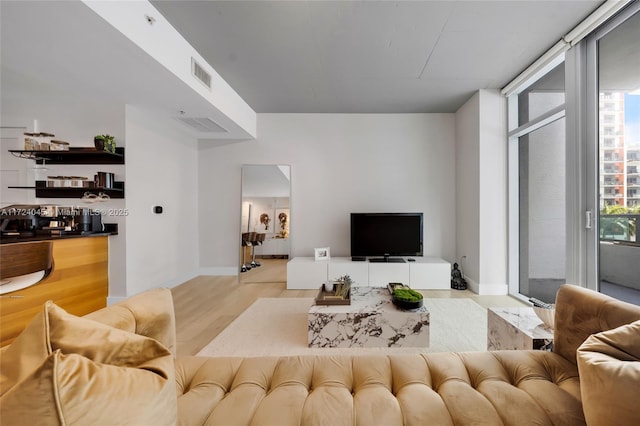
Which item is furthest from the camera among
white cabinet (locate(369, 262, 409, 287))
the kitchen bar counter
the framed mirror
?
the framed mirror

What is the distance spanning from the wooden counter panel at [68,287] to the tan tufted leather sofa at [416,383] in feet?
6.40

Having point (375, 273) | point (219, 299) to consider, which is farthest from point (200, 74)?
point (375, 273)

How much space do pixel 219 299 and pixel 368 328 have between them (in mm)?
2169

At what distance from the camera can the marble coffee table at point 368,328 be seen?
2127 mm

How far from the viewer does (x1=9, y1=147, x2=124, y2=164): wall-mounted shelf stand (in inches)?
117

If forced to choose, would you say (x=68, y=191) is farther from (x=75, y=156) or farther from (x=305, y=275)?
(x=305, y=275)

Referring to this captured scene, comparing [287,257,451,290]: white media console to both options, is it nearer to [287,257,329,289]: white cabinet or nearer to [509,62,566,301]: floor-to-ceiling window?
[287,257,329,289]: white cabinet

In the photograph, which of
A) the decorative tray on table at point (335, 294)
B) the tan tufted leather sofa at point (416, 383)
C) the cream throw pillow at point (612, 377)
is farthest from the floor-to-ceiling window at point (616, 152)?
the decorative tray on table at point (335, 294)

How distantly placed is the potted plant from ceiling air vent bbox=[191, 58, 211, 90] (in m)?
1.29

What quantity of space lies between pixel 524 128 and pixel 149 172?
498 centimetres

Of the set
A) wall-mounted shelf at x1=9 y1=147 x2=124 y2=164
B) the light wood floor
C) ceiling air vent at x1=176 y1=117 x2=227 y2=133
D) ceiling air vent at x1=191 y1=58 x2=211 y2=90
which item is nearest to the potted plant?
wall-mounted shelf at x1=9 y1=147 x2=124 y2=164

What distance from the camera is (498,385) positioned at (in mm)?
996

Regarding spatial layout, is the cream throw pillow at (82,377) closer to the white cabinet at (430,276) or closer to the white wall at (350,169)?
the white cabinet at (430,276)

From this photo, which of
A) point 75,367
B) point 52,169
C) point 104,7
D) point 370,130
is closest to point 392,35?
point 370,130
